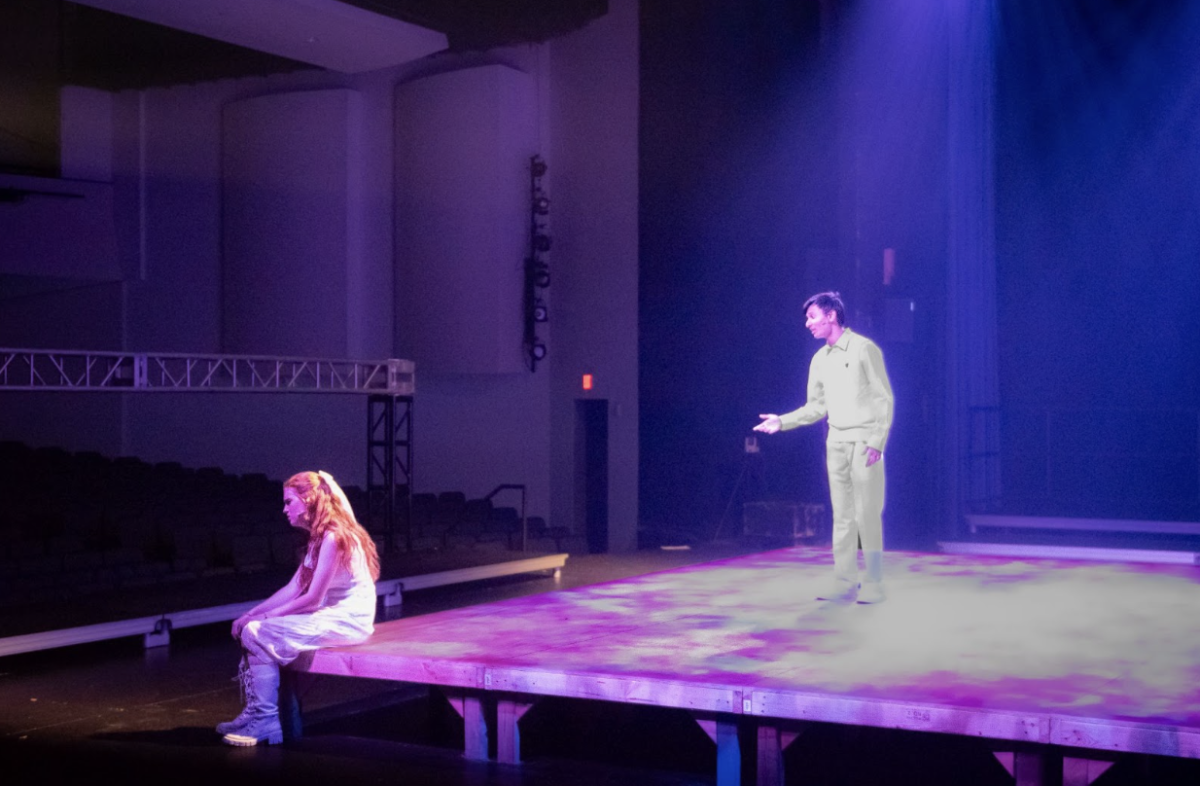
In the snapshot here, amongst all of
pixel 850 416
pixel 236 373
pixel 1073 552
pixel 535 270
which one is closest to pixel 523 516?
pixel 535 270

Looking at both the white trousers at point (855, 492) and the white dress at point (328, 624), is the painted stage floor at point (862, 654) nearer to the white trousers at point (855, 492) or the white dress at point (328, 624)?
the white dress at point (328, 624)

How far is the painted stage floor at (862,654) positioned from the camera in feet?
14.0

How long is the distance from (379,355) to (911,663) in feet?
39.4

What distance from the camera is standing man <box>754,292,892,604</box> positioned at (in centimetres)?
624

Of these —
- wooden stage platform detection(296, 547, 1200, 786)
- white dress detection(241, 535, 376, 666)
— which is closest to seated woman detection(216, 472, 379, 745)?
white dress detection(241, 535, 376, 666)

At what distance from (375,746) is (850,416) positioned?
2.73 meters

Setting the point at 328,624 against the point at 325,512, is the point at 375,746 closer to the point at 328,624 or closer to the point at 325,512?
the point at 328,624

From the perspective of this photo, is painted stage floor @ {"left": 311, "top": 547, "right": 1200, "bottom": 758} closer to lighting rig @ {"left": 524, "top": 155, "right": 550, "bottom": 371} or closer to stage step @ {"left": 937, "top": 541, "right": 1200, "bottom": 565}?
stage step @ {"left": 937, "top": 541, "right": 1200, "bottom": 565}

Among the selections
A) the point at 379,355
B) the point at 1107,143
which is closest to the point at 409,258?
the point at 379,355

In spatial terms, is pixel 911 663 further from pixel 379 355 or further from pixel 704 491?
pixel 379 355

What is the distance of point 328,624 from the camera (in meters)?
5.49

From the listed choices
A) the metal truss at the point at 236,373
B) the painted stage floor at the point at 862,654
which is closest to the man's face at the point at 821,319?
the painted stage floor at the point at 862,654

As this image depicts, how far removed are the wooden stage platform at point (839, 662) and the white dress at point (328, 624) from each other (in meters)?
0.10

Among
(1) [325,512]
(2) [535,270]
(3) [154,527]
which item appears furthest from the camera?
(2) [535,270]
